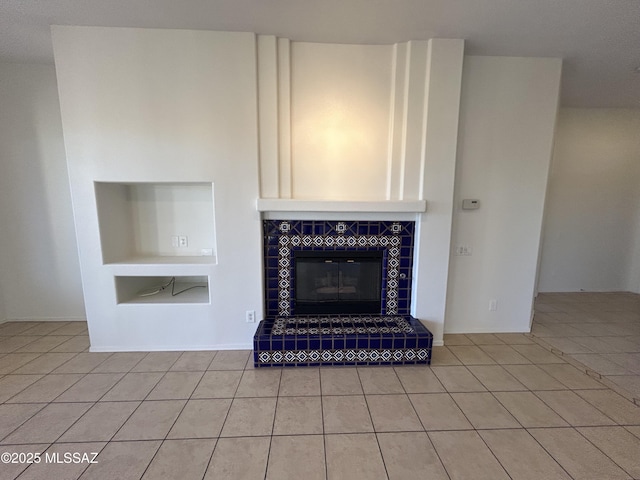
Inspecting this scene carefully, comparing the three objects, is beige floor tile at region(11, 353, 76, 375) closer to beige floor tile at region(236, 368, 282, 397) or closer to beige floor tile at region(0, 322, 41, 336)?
beige floor tile at region(0, 322, 41, 336)

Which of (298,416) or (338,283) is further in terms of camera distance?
(338,283)

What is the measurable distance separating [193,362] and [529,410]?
2627 mm

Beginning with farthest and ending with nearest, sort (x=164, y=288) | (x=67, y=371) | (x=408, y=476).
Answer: (x=164, y=288), (x=67, y=371), (x=408, y=476)

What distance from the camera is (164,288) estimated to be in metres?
2.98

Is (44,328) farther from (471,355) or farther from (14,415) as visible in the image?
(471,355)

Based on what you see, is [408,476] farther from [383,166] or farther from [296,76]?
[296,76]

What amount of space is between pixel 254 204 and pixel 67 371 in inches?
82.1

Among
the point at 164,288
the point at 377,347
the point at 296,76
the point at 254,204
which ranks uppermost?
the point at 296,76

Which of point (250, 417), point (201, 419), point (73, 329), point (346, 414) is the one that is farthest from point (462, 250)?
point (73, 329)

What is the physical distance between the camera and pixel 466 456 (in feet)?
5.15

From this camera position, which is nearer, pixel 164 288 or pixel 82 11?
pixel 82 11

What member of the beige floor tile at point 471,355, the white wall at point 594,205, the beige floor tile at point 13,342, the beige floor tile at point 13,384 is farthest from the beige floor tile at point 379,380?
the white wall at point 594,205

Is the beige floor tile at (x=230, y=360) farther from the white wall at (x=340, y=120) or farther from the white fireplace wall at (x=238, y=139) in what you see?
the white wall at (x=340, y=120)

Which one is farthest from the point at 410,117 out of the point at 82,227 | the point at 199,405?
the point at 82,227
